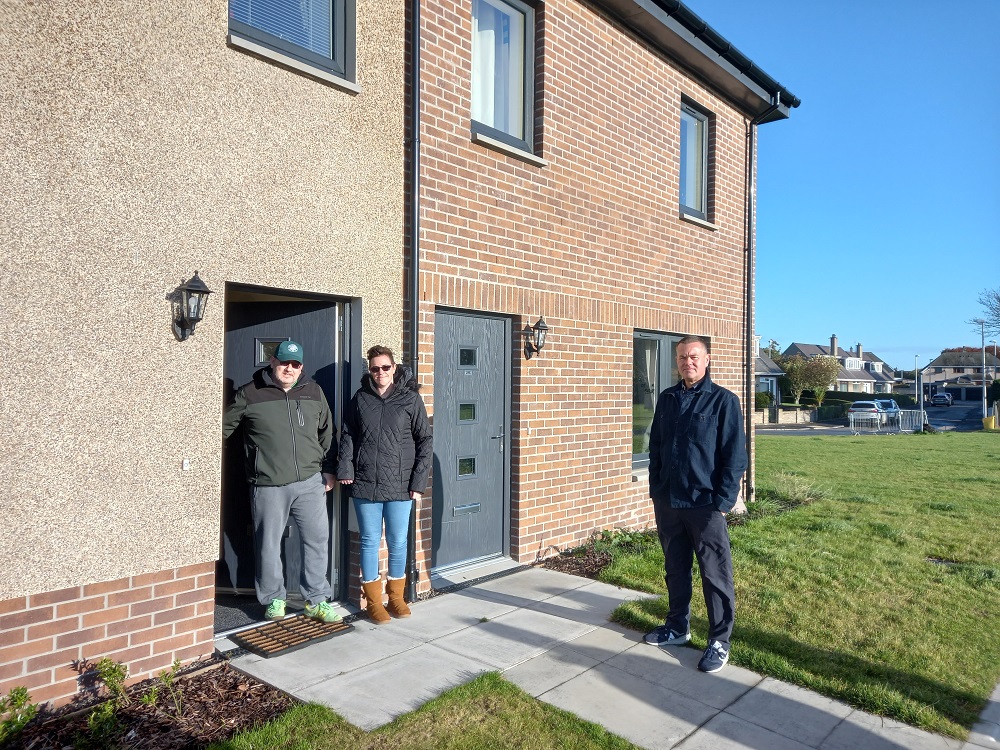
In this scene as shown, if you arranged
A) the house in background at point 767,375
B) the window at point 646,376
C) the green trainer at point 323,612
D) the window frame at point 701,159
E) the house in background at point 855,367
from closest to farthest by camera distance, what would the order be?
the green trainer at point 323,612 < the window at point 646,376 < the window frame at point 701,159 < the house in background at point 767,375 < the house in background at point 855,367

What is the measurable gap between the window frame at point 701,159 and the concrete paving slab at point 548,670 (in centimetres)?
576

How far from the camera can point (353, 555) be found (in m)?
5.14

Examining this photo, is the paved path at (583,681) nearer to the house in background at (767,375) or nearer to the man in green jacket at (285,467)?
the man in green jacket at (285,467)

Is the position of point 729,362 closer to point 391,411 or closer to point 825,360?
point 391,411

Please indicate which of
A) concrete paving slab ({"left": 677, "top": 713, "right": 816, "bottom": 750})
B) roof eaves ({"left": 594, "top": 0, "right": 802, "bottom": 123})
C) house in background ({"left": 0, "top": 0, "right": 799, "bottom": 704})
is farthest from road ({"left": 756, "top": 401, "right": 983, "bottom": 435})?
concrete paving slab ({"left": 677, "top": 713, "right": 816, "bottom": 750})

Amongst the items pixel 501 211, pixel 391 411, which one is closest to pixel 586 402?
pixel 501 211

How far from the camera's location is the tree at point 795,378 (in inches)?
2190

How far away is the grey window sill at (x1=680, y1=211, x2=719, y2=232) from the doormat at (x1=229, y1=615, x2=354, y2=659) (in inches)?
238

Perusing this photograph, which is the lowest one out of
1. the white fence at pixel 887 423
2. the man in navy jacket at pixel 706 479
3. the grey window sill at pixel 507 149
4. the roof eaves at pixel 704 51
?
the white fence at pixel 887 423

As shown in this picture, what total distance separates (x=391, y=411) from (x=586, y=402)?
284 centimetres

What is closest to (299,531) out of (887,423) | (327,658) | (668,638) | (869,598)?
(327,658)

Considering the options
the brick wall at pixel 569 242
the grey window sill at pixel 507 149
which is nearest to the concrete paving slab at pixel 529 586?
the brick wall at pixel 569 242

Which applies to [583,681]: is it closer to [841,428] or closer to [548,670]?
[548,670]

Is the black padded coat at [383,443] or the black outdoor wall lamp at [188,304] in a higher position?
the black outdoor wall lamp at [188,304]
